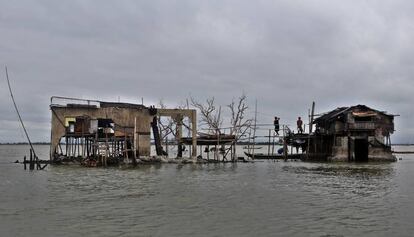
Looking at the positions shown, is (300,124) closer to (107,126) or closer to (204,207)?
(107,126)

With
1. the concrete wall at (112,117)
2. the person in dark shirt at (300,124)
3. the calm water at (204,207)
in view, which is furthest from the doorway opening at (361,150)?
the calm water at (204,207)

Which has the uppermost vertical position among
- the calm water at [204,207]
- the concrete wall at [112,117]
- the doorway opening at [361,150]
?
the concrete wall at [112,117]

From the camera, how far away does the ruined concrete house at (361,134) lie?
48.8 meters

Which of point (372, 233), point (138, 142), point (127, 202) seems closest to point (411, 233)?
point (372, 233)

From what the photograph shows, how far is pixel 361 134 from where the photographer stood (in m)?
49.6

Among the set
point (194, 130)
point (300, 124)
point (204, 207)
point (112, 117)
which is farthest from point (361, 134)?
point (204, 207)

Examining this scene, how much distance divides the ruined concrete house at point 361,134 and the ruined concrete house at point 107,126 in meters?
16.5

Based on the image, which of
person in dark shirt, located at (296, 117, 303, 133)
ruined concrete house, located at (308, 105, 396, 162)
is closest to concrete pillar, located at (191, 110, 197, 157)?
ruined concrete house, located at (308, 105, 396, 162)

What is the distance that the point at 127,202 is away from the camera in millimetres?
18125

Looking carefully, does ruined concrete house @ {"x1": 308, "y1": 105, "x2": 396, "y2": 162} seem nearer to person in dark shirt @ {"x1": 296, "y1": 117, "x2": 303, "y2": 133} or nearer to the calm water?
person in dark shirt @ {"x1": 296, "y1": 117, "x2": 303, "y2": 133}

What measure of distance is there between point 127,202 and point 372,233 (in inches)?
368

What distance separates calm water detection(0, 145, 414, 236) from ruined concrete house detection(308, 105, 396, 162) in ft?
73.7

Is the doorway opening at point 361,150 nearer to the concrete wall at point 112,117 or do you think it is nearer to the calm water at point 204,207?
the concrete wall at point 112,117

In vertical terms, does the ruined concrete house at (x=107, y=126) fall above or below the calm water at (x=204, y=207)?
above
